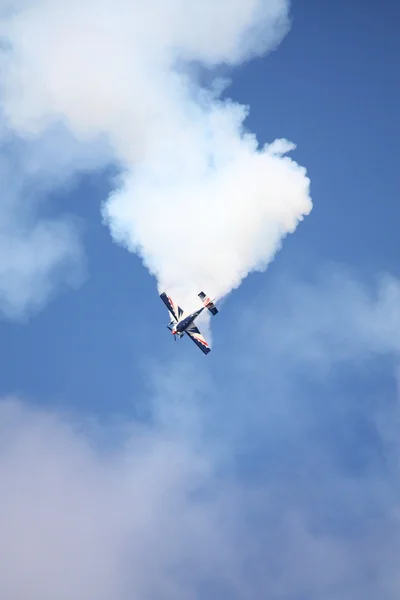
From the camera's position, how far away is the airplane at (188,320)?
115m

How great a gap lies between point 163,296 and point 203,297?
7.86 meters

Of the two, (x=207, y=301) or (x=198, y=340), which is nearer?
(x=207, y=301)

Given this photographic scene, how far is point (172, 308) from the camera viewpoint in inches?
4624

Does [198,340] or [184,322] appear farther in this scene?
[198,340]

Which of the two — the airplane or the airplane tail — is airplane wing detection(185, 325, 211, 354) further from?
the airplane tail

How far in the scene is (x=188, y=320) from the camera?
116375 millimetres

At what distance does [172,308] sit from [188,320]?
12.9ft

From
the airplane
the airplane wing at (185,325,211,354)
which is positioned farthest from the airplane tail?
the airplane wing at (185,325,211,354)

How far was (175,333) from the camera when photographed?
116 meters

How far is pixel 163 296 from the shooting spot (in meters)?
117

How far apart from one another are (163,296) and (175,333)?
24.1ft

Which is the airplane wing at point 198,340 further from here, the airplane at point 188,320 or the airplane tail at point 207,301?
the airplane tail at point 207,301

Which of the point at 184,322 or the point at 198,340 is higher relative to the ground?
the point at 198,340

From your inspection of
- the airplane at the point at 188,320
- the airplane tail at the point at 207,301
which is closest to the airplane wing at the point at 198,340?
the airplane at the point at 188,320
